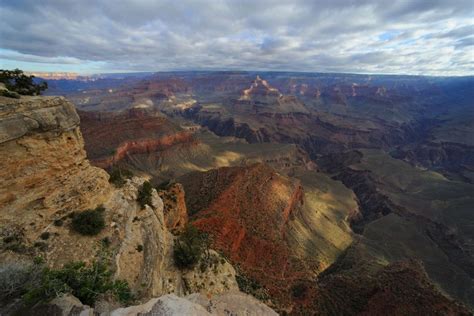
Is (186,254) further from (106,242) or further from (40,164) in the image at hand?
(40,164)

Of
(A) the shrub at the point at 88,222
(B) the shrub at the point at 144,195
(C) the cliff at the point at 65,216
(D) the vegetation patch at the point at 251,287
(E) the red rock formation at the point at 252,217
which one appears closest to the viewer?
(C) the cliff at the point at 65,216

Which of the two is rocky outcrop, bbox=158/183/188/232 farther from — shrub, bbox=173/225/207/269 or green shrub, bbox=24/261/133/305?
green shrub, bbox=24/261/133/305

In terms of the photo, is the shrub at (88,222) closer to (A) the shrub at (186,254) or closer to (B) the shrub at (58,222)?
(B) the shrub at (58,222)

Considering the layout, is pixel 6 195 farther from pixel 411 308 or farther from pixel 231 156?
pixel 231 156

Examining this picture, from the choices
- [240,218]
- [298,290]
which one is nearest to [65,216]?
[298,290]

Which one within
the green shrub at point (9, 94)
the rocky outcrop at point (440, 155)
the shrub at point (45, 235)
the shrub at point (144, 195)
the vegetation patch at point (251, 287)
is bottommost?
the rocky outcrop at point (440, 155)

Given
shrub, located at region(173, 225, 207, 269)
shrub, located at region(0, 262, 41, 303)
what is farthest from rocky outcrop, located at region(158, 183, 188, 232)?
shrub, located at region(0, 262, 41, 303)

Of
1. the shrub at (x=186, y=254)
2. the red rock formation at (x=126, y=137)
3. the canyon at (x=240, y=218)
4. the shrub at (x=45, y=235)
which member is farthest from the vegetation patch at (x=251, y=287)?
the red rock formation at (x=126, y=137)

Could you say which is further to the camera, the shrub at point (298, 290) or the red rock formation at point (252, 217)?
the red rock formation at point (252, 217)

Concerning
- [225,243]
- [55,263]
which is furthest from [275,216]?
[55,263]
